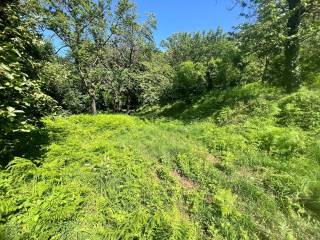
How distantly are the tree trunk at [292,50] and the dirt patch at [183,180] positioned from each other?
5.38 metres

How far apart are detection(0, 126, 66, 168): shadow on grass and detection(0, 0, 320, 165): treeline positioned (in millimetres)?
50

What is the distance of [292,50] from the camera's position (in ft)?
28.8

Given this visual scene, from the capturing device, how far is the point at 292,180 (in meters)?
3.95

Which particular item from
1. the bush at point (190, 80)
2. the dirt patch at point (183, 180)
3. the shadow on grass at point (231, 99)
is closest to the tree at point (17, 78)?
the dirt patch at point (183, 180)

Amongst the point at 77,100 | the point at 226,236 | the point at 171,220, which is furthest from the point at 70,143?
the point at 77,100

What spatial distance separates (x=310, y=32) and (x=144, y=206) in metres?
7.59

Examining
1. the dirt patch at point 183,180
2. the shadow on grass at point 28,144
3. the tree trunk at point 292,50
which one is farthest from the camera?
the tree trunk at point 292,50

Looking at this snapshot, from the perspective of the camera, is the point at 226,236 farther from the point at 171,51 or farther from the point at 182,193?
the point at 171,51

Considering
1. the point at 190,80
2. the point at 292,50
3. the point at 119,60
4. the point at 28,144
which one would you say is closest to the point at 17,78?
the point at 28,144

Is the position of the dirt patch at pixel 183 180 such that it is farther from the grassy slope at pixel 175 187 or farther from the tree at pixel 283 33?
the tree at pixel 283 33

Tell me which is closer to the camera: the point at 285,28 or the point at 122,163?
the point at 122,163

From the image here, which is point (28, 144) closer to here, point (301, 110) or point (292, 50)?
point (301, 110)

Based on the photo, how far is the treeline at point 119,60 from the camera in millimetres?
4145

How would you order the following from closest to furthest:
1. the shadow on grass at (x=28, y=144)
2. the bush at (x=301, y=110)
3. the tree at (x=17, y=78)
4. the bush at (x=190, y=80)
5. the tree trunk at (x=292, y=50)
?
the tree at (x=17, y=78) → the shadow on grass at (x=28, y=144) → the bush at (x=301, y=110) → the tree trunk at (x=292, y=50) → the bush at (x=190, y=80)
